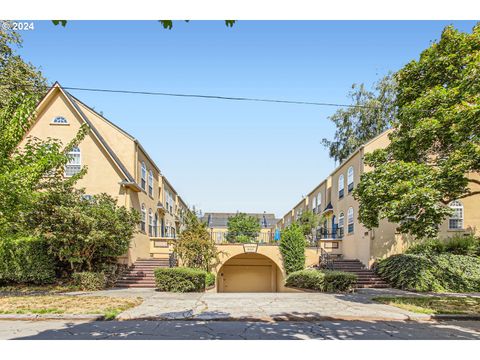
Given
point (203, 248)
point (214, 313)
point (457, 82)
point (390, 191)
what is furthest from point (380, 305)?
point (203, 248)

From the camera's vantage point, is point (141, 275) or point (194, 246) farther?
point (194, 246)

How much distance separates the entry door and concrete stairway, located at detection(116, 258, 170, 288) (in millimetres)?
11227

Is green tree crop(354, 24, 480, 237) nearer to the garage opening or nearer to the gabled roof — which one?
the gabled roof

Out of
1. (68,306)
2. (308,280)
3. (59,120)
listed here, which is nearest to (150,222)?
(59,120)

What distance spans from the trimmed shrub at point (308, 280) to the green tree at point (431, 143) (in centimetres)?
508

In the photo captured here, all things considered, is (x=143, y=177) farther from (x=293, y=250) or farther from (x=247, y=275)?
(x=247, y=275)

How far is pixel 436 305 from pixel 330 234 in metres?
15.5

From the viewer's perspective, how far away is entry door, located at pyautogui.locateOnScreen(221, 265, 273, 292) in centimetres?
3234

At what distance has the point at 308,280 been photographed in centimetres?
1806

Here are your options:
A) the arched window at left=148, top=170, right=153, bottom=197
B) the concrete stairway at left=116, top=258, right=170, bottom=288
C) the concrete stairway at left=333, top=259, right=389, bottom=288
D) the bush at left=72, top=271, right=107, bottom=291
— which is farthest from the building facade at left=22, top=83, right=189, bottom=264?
the concrete stairway at left=333, top=259, right=389, bottom=288

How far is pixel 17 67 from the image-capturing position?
901 inches

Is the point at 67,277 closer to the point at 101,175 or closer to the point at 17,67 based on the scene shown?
the point at 101,175

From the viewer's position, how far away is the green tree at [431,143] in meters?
10.2

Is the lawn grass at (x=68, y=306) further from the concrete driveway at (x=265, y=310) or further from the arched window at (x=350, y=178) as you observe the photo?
the arched window at (x=350, y=178)
